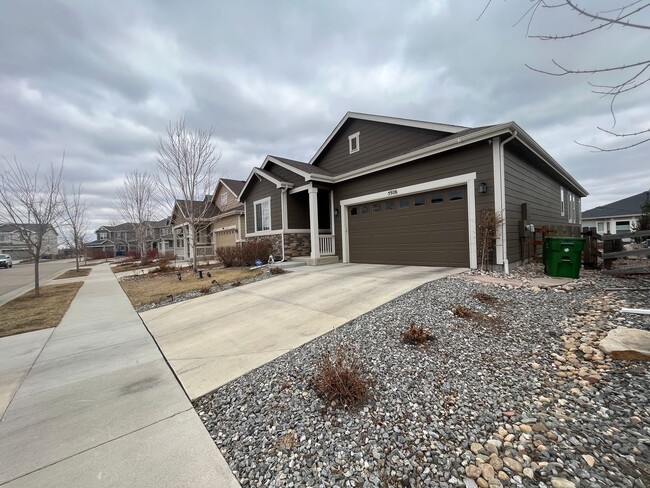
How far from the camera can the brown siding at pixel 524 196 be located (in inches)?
279

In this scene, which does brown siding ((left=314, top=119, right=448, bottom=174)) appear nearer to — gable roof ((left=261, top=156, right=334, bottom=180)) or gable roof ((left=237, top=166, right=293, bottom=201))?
gable roof ((left=261, top=156, right=334, bottom=180))

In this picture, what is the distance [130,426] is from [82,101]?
12.5 m

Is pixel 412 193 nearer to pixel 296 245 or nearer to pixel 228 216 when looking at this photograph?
pixel 296 245

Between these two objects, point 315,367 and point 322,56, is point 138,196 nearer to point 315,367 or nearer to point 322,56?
point 322,56

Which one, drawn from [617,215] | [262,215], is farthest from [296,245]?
[617,215]

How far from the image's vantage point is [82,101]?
948cm

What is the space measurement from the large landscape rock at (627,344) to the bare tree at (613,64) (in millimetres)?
1952

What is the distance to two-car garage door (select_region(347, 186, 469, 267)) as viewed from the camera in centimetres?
752

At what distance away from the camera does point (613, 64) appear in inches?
82.7

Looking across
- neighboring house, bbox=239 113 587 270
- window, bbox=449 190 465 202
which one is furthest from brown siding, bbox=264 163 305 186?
window, bbox=449 190 465 202

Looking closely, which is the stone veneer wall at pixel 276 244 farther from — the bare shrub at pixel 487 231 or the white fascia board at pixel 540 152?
the white fascia board at pixel 540 152

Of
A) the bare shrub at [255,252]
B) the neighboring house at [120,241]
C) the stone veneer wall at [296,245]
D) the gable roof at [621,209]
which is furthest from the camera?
the neighboring house at [120,241]

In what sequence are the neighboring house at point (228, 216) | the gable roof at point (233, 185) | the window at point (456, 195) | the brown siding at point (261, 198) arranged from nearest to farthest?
the window at point (456, 195)
the brown siding at point (261, 198)
the neighboring house at point (228, 216)
the gable roof at point (233, 185)

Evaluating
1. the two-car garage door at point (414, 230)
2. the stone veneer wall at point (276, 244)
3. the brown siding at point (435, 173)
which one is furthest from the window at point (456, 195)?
the stone veneer wall at point (276, 244)
